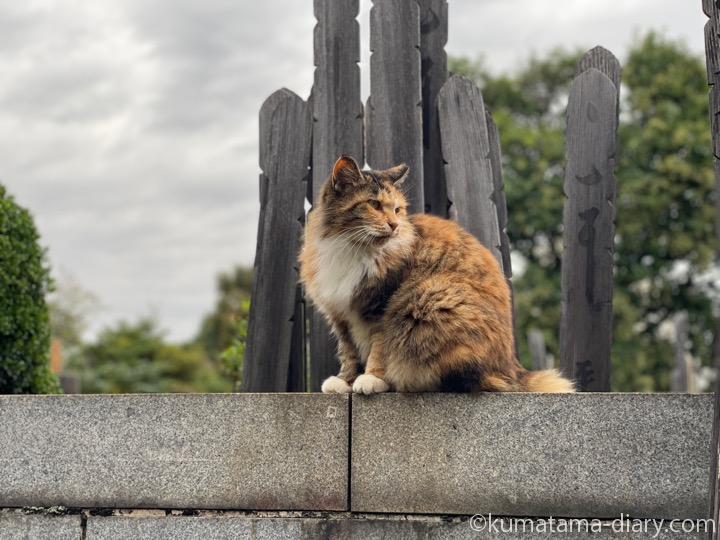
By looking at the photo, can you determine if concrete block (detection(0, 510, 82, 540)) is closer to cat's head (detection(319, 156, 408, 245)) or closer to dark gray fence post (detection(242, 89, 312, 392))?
dark gray fence post (detection(242, 89, 312, 392))

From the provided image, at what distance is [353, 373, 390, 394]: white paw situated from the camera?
3.71 metres

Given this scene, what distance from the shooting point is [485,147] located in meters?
4.66

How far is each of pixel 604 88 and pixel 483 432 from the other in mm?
2114

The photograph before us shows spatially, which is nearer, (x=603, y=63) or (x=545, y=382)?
(x=545, y=382)

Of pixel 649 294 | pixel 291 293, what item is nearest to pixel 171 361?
pixel 649 294

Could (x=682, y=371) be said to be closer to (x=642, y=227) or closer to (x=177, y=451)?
(x=642, y=227)

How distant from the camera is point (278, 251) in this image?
4.56 m

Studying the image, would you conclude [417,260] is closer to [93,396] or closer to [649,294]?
[93,396]

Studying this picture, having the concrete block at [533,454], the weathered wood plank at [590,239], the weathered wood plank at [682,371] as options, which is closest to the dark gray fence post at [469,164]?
the weathered wood plank at [590,239]

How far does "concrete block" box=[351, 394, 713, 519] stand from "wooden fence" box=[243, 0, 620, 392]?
0.84m

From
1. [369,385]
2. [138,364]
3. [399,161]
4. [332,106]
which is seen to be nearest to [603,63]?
[399,161]

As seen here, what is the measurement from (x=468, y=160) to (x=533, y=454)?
177 centimetres

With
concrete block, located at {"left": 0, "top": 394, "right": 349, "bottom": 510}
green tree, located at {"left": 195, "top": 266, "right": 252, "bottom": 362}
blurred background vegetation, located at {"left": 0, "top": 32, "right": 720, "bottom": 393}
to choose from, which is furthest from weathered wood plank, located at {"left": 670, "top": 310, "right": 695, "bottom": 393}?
green tree, located at {"left": 195, "top": 266, "right": 252, "bottom": 362}

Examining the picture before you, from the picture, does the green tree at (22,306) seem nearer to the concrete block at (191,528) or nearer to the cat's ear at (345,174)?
the concrete block at (191,528)
